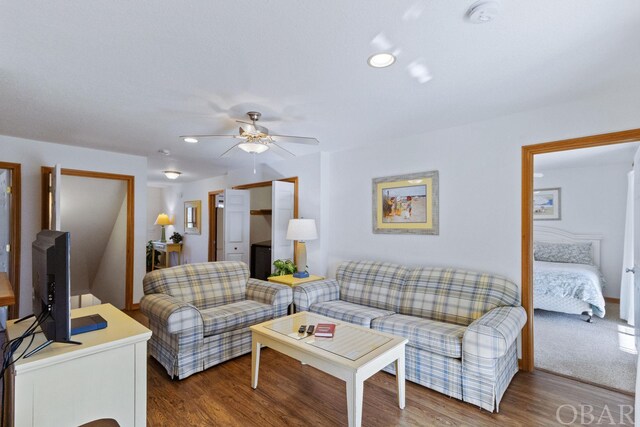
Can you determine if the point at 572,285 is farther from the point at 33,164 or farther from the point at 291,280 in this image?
the point at 33,164

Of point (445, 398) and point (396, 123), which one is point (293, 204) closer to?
point (396, 123)

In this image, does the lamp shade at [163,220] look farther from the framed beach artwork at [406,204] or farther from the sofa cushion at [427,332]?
the sofa cushion at [427,332]

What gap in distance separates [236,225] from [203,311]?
2701mm

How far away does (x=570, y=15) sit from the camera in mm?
1530

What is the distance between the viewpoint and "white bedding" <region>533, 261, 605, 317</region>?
3949 millimetres

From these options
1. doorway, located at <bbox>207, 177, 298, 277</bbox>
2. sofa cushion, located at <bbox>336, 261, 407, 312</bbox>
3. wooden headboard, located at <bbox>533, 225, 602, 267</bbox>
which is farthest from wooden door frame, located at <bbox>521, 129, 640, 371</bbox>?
doorway, located at <bbox>207, 177, 298, 277</bbox>

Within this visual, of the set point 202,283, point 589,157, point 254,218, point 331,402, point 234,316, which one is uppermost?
point 589,157

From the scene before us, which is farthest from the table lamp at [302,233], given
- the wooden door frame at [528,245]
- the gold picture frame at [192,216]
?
the gold picture frame at [192,216]

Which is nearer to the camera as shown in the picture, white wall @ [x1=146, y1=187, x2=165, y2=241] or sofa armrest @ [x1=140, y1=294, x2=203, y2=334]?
sofa armrest @ [x1=140, y1=294, x2=203, y2=334]

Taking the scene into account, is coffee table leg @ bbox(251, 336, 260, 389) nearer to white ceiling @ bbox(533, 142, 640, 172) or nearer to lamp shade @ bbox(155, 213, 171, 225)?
white ceiling @ bbox(533, 142, 640, 172)

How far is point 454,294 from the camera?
2.96m

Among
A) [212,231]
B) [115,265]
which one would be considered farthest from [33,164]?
[212,231]

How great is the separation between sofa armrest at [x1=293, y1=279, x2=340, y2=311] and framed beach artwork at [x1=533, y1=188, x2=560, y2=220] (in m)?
4.28

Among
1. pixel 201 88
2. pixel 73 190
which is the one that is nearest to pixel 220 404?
pixel 201 88
